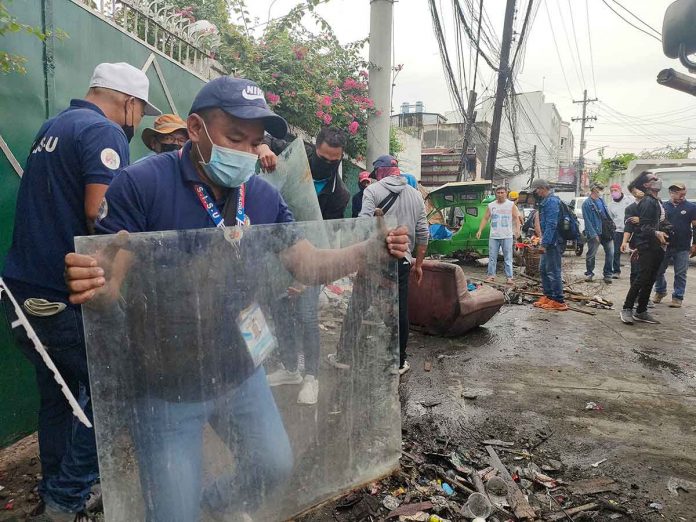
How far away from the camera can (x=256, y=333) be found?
5.34ft

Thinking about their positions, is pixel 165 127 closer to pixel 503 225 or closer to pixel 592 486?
pixel 592 486

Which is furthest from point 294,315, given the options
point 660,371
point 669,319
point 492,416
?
point 669,319

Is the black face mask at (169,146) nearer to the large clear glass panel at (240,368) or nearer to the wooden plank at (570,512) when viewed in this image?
the large clear glass panel at (240,368)

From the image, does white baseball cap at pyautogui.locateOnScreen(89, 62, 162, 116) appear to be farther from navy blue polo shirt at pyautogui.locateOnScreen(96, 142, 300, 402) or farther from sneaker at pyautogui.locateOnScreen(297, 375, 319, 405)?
sneaker at pyautogui.locateOnScreen(297, 375, 319, 405)

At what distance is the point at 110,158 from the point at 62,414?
1183 mm

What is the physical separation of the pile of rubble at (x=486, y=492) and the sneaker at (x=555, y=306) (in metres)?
4.65

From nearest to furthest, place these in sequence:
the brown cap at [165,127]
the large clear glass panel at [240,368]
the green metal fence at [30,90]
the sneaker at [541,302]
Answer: the large clear glass panel at [240,368] → the green metal fence at [30,90] → the brown cap at [165,127] → the sneaker at [541,302]

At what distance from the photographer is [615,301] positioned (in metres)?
7.90

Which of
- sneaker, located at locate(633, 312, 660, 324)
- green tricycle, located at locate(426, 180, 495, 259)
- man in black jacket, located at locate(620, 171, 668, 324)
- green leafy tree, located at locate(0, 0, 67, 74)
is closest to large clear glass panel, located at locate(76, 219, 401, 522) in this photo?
green leafy tree, located at locate(0, 0, 67, 74)

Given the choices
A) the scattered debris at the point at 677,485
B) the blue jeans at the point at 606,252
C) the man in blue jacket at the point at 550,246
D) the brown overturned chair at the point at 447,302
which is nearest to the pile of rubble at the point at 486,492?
the scattered debris at the point at 677,485

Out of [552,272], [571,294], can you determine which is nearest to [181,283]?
[552,272]

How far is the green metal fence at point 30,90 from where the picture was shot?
2.62 metres

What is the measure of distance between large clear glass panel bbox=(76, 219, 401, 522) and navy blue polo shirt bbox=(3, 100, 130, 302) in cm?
81

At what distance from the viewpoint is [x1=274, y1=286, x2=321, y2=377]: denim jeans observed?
1.73m
